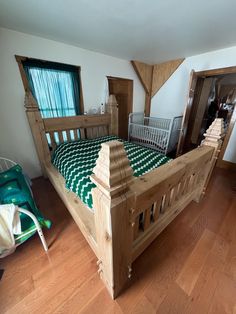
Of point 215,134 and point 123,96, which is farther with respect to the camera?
point 123,96

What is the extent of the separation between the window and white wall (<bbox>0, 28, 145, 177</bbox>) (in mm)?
97

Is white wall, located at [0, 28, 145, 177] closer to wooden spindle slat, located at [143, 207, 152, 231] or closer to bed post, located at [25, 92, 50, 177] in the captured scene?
bed post, located at [25, 92, 50, 177]

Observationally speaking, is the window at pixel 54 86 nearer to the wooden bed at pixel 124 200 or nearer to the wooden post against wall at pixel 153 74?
the wooden bed at pixel 124 200

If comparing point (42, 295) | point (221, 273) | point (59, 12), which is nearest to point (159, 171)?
point (221, 273)

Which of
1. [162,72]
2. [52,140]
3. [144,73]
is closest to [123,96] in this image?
[144,73]

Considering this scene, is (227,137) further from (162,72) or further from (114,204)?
(114,204)

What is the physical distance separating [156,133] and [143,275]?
7.93 ft

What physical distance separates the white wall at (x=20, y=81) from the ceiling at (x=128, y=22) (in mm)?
124

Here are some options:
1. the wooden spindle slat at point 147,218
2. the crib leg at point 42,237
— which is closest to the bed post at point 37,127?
the crib leg at point 42,237

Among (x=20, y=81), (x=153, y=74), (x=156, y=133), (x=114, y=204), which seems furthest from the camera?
(x=153, y=74)

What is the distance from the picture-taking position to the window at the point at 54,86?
1.91 m

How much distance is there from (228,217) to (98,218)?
5.61ft

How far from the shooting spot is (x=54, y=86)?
211 centimetres

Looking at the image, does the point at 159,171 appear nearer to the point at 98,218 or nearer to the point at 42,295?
the point at 98,218
